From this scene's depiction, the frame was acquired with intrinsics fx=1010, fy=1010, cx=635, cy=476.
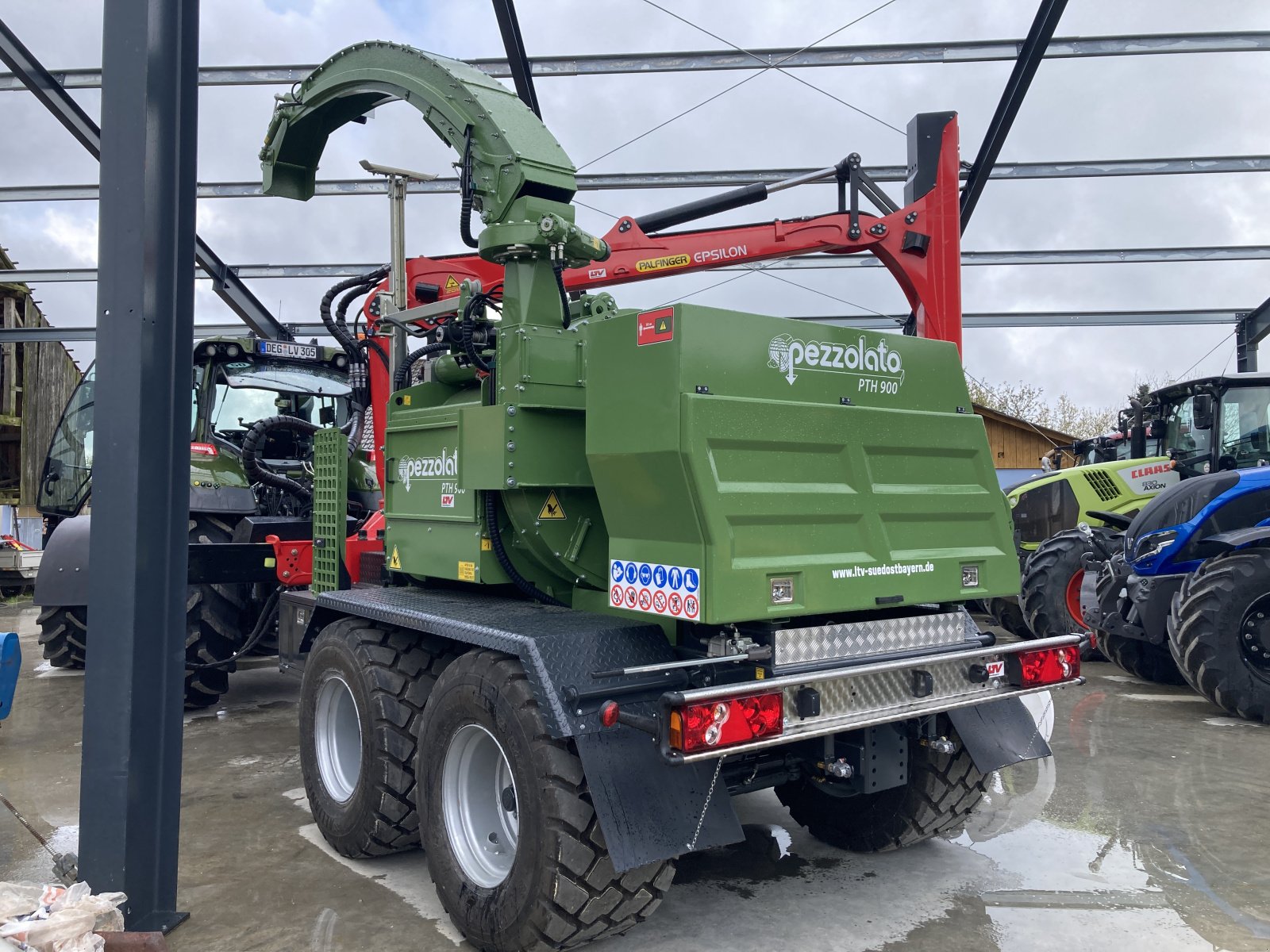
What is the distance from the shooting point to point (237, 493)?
7.44 meters

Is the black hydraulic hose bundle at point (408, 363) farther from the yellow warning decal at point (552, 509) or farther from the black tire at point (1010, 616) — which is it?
the black tire at point (1010, 616)

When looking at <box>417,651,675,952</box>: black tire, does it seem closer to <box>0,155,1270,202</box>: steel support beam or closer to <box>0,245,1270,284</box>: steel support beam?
<box>0,155,1270,202</box>: steel support beam

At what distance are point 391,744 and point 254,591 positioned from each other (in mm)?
3585

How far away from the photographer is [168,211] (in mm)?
3738

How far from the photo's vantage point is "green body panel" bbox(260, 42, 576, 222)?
4453 mm

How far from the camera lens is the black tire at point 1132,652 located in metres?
8.30

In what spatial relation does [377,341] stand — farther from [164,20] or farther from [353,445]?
[164,20]

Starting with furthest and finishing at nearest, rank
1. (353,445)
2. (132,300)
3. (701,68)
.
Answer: (701,68) → (353,445) → (132,300)

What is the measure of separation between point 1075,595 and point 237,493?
751 cm

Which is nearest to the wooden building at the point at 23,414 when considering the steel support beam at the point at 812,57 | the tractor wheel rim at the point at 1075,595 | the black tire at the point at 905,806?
the steel support beam at the point at 812,57

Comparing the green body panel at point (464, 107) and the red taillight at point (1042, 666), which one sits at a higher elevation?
the green body panel at point (464, 107)

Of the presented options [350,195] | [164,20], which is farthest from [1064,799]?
[350,195]

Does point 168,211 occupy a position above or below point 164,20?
below

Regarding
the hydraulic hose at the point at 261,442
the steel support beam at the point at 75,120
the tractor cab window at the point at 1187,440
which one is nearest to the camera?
the hydraulic hose at the point at 261,442
